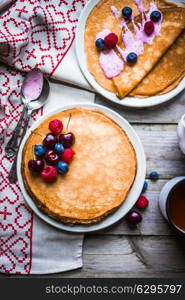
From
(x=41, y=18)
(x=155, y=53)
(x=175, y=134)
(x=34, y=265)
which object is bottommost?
(x=34, y=265)

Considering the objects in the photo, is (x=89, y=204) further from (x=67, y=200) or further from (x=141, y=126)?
(x=141, y=126)

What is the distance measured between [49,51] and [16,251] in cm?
83

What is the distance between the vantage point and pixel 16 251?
6.63ft

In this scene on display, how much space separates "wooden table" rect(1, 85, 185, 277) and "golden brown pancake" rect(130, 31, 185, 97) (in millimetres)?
80

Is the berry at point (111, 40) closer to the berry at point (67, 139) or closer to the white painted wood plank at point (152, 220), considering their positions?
the berry at point (67, 139)

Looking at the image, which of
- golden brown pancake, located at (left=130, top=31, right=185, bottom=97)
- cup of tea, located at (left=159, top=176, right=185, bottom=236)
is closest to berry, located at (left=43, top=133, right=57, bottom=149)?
golden brown pancake, located at (left=130, top=31, right=185, bottom=97)

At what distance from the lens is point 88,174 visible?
1978 millimetres

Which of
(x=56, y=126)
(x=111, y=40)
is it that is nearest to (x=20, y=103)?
(x=56, y=126)

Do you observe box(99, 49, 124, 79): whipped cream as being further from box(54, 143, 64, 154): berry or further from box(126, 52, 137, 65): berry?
box(54, 143, 64, 154): berry

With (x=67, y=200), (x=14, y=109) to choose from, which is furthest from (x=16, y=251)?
(x=14, y=109)

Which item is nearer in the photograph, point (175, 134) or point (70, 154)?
point (70, 154)

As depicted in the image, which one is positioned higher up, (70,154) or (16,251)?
→ (70,154)

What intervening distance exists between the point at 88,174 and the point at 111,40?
Answer: 55cm

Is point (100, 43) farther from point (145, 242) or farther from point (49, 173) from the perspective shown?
point (145, 242)
